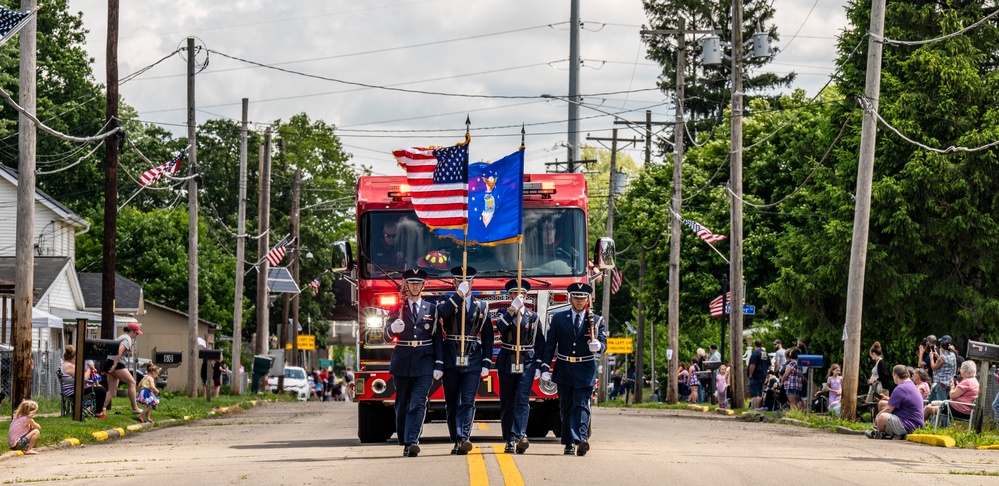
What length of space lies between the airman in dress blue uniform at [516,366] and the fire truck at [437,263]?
6.69 ft

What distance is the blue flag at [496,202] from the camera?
1923 cm

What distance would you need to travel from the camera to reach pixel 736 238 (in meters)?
36.8

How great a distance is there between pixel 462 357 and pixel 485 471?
2.67 m

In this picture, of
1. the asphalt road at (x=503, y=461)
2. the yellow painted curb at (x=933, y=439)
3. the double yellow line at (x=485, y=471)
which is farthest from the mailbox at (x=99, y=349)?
the yellow painted curb at (x=933, y=439)

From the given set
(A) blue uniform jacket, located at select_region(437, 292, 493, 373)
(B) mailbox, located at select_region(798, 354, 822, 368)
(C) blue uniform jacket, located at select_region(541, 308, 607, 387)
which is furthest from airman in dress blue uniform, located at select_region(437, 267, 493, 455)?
(B) mailbox, located at select_region(798, 354, 822, 368)

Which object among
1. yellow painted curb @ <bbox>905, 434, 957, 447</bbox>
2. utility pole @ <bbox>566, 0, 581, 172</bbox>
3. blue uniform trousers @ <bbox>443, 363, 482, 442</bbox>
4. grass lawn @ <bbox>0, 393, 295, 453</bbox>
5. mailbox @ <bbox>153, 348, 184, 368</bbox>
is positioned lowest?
grass lawn @ <bbox>0, 393, 295, 453</bbox>

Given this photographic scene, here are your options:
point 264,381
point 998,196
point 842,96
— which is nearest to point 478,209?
point 998,196

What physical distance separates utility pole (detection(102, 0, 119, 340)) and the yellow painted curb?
16.7 m

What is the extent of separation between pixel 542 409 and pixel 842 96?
24.9 metres

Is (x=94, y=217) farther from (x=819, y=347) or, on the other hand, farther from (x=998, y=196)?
(x=998, y=196)

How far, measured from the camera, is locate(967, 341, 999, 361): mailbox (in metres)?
22.2

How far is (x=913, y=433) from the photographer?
891 inches

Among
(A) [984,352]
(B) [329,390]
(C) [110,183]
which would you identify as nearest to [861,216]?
(A) [984,352]

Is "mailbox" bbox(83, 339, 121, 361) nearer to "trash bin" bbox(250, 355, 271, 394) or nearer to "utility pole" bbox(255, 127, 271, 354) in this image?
"trash bin" bbox(250, 355, 271, 394)
